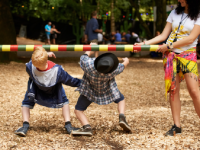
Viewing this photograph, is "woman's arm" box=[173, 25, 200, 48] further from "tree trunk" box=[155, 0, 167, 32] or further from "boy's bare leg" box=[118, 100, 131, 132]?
"tree trunk" box=[155, 0, 167, 32]

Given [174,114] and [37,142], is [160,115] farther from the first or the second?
[37,142]

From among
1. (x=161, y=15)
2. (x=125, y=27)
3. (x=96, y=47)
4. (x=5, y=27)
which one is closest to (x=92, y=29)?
(x=5, y=27)

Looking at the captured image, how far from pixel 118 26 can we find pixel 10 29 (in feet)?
70.1

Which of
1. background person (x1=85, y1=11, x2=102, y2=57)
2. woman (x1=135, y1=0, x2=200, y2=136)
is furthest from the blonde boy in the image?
background person (x1=85, y1=11, x2=102, y2=57)

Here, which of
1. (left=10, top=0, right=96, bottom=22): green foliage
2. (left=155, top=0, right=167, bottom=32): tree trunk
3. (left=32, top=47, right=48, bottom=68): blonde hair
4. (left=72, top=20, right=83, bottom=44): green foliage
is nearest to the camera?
(left=32, top=47, right=48, bottom=68): blonde hair

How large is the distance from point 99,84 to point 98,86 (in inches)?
1.1

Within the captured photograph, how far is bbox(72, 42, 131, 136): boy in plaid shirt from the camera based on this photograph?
2874mm

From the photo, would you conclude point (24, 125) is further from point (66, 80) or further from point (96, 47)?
point (96, 47)

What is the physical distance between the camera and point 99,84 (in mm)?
3002

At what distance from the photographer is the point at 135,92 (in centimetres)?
614

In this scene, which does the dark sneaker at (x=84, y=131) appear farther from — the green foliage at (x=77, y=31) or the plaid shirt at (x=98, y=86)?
the green foliage at (x=77, y=31)

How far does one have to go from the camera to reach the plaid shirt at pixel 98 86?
2955mm

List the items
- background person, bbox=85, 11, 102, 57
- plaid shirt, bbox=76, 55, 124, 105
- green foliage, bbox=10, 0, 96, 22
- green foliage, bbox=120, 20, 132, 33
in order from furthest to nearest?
green foliage, bbox=120, 20, 132, 33, green foliage, bbox=10, 0, 96, 22, background person, bbox=85, 11, 102, 57, plaid shirt, bbox=76, 55, 124, 105

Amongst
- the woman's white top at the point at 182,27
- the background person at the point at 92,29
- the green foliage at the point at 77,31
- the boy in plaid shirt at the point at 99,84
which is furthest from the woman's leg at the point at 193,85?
the green foliage at the point at 77,31
